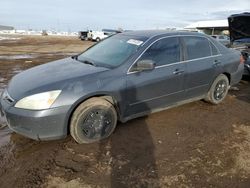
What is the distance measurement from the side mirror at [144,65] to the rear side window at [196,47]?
109 cm

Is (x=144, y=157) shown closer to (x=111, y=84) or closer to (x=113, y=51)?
(x=111, y=84)

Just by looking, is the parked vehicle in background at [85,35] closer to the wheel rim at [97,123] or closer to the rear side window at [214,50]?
the rear side window at [214,50]

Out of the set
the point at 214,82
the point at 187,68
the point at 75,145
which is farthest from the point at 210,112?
the point at 75,145

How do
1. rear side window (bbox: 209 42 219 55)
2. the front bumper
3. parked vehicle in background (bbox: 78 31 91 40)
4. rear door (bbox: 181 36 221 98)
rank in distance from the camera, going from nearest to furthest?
1. the front bumper
2. rear door (bbox: 181 36 221 98)
3. rear side window (bbox: 209 42 219 55)
4. parked vehicle in background (bbox: 78 31 91 40)

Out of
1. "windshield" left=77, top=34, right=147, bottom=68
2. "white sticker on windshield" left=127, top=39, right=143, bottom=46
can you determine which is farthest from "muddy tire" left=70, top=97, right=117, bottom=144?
"white sticker on windshield" left=127, top=39, right=143, bottom=46

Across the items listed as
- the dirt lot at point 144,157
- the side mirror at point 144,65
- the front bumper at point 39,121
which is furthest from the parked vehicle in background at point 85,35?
the front bumper at point 39,121

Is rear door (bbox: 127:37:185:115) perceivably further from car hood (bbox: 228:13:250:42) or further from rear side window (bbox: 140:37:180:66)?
car hood (bbox: 228:13:250:42)

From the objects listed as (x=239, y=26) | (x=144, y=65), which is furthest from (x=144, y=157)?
(x=239, y=26)

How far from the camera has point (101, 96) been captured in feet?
14.0

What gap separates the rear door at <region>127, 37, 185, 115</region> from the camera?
4543 mm

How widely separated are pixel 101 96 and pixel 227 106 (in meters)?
3.25

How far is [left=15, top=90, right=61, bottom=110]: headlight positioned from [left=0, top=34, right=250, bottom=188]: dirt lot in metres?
0.68

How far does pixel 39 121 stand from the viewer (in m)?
3.75

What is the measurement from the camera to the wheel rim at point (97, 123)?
4.17m
